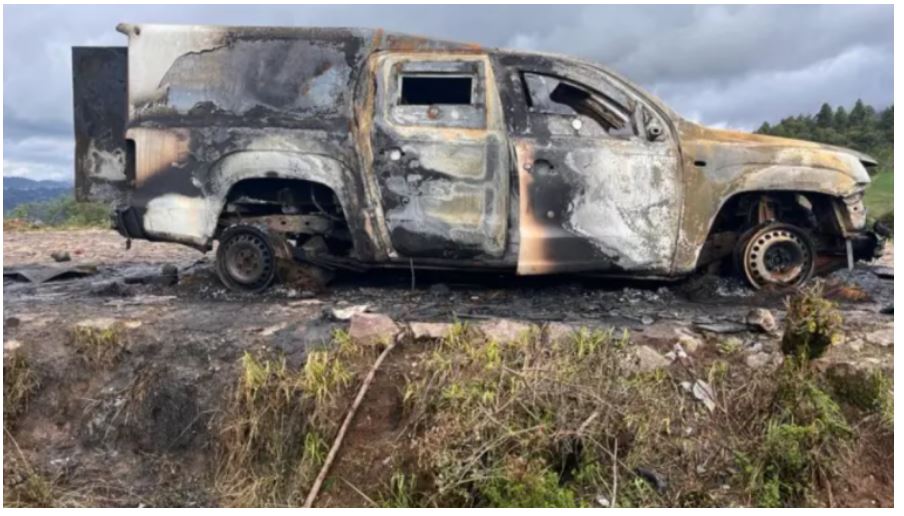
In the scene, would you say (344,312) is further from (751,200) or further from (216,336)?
(751,200)

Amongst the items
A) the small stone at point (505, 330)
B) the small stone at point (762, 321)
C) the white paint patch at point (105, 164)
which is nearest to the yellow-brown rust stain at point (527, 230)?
the small stone at point (505, 330)

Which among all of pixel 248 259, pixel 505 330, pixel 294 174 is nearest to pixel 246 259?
pixel 248 259

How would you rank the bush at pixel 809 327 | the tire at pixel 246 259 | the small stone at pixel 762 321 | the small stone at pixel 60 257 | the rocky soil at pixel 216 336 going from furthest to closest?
the small stone at pixel 60 257
the tire at pixel 246 259
the small stone at pixel 762 321
the rocky soil at pixel 216 336
the bush at pixel 809 327

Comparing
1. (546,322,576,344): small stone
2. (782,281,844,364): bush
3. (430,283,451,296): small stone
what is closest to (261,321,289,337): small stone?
(430,283,451,296): small stone

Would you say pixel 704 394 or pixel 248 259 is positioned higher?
pixel 248 259

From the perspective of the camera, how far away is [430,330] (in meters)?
5.31

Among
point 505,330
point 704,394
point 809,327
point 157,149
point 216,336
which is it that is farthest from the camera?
point 157,149

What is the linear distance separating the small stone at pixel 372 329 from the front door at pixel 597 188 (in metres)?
1.38

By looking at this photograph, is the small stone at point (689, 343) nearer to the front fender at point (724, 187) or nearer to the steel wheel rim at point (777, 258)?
the front fender at point (724, 187)

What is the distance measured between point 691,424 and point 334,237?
11.1 feet

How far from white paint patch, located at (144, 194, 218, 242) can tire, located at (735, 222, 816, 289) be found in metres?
4.20

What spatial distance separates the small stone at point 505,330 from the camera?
5.20 m

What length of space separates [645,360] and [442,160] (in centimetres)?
220

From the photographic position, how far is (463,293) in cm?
685
